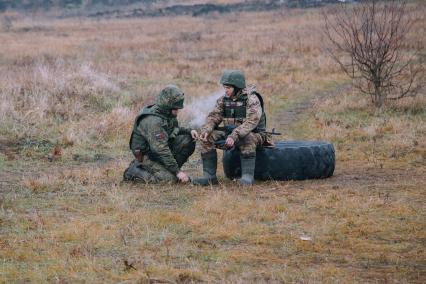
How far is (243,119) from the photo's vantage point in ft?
32.3

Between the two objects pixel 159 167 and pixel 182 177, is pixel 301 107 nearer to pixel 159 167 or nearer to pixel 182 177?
pixel 159 167

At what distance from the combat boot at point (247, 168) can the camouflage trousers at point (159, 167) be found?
31.3 inches

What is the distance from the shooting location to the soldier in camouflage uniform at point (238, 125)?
9602mm

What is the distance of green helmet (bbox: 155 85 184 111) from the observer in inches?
378

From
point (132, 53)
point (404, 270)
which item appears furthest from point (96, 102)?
point (132, 53)

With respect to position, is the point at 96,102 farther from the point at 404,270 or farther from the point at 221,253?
the point at 404,270

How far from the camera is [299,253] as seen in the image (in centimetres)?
668

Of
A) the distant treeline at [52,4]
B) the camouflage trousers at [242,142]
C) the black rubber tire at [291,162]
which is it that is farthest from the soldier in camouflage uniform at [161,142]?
the distant treeline at [52,4]

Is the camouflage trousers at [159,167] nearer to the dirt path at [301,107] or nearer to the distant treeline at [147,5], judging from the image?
the dirt path at [301,107]

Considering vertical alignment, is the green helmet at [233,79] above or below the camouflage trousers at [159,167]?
above

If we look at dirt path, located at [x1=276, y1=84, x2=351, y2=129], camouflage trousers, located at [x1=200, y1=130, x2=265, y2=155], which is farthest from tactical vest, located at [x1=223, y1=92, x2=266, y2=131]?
dirt path, located at [x1=276, y1=84, x2=351, y2=129]

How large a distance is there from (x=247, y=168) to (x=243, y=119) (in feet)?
2.13

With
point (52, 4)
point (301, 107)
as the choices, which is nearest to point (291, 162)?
point (301, 107)

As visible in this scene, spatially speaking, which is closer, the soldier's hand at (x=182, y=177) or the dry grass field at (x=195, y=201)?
the dry grass field at (x=195, y=201)
